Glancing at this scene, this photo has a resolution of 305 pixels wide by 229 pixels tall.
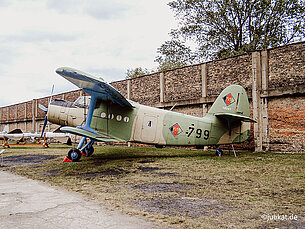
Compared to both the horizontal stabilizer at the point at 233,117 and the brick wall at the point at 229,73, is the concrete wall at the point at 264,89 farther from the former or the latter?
the horizontal stabilizer at the point at 233,117

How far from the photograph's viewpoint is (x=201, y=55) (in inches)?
1043

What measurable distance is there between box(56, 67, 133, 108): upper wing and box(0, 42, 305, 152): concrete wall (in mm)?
6572

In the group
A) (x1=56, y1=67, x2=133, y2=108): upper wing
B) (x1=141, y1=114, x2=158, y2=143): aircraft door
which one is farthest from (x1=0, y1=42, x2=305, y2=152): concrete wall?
(x1=56, y1=67, x2=133, y2=108): upper wing

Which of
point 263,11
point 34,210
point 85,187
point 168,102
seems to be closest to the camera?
point 34,210

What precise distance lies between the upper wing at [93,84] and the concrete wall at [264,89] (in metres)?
6.57

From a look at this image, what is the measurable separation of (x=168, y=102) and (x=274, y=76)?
276 inches

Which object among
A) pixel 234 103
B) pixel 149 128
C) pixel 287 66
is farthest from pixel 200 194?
pixel 287 66

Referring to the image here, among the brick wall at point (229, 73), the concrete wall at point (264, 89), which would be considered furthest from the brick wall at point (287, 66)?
the brick wall at point (229, 73)

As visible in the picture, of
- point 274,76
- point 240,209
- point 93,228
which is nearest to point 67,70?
point 93,228

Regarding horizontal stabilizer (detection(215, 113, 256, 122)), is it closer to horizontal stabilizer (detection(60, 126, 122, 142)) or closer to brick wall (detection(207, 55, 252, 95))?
brick wall (detection(207, 55, 252, 95))

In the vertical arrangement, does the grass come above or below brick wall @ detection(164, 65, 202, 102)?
below

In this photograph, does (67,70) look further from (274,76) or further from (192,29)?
(192,29)

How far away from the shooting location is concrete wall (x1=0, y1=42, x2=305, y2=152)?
1141 cm

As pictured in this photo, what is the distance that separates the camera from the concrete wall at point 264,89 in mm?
11406
